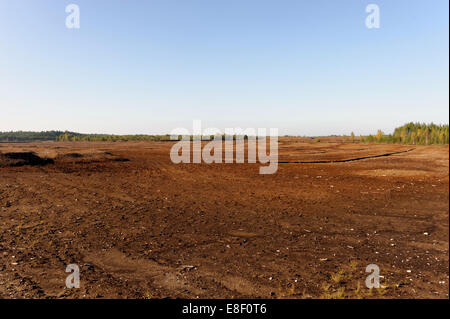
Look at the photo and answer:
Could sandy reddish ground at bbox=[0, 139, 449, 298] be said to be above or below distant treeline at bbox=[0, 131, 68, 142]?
below

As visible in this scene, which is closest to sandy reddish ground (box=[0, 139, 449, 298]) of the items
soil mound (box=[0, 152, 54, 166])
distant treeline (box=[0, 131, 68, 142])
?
soil mound (box=[0, 152, 54, 166])

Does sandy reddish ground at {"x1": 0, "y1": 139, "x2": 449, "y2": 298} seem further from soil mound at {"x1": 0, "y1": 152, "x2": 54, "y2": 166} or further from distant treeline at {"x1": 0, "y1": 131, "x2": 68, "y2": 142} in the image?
distant treeline at {"x1": 0, "y1": 131, "x2": 68, "y2": 142}

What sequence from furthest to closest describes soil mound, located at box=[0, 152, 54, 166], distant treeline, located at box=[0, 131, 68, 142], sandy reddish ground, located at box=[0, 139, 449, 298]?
distant treeline, located at box=[0, 131, 68, 142] < soil mound, located at box=[0, 152, 54, 166] < sandy reddish ground, located at box=[0, 139, 449, 298]

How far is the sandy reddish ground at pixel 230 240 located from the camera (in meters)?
4.96

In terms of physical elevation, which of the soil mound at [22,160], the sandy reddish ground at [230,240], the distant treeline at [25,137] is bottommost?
the sandy reddish ground at [230,240]

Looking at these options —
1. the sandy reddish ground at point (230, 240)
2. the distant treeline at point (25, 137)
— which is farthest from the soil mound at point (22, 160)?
the distant treeline at point (25, 137)

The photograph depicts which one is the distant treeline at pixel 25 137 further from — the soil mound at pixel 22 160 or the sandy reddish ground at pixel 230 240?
the sandy reddish ground at pixel 230 240

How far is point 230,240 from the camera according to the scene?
7.54 m

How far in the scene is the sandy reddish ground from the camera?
4.96m

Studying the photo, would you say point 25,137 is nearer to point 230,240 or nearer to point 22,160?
point 22,160

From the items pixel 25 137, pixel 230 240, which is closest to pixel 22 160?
pixel 230 240

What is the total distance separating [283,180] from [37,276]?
46.6 ft

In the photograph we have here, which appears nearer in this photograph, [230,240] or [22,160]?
[230,240]
